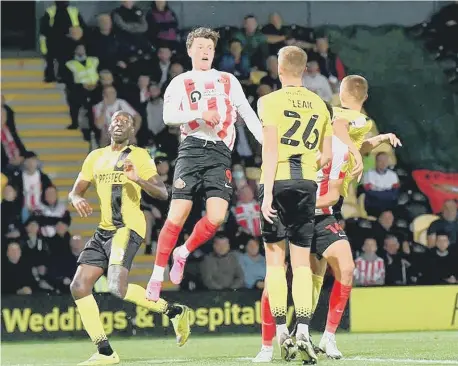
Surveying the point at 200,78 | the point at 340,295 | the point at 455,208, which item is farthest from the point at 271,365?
the point at 455,208

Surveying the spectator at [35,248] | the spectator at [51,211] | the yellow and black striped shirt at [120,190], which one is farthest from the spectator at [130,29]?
the yellow and black striped shirt at [120,190]

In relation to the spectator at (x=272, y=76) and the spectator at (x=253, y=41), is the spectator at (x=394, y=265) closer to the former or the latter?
the spectator at (x=272, y=76)

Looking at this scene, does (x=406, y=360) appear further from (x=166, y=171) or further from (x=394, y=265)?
(x=166, y=171)

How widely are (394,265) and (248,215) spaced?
212 cm

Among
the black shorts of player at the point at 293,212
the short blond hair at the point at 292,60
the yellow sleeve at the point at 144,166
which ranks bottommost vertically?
the black shorts of player at the point at 293,212

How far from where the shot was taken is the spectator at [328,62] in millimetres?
18672

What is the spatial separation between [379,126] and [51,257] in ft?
19.6

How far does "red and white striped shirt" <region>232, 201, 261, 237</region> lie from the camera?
17.0 metres

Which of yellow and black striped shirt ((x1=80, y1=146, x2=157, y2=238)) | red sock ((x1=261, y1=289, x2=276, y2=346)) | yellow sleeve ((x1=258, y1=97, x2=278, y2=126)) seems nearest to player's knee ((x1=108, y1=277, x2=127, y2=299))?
yellow and black striped shirt ((x1=80, y1=146, x2=157, y2=238))

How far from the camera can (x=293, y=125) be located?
893 cm

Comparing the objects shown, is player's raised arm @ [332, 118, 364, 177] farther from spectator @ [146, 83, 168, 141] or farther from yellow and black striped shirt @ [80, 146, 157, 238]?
spectator @ [146, 83, 168, 141]

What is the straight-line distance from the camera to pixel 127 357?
1127cm

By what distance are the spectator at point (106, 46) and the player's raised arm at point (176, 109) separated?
8.29 meters

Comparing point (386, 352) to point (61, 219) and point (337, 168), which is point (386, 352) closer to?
point (337, 168)
